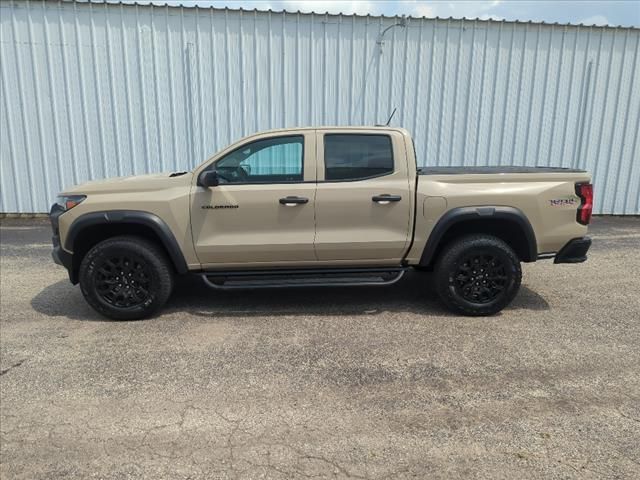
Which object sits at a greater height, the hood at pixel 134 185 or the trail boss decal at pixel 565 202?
the hood at pixel 134 185

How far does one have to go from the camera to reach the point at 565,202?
4.38m

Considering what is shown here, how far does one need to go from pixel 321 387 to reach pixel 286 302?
1770mm

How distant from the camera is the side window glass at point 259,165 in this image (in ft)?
14.4

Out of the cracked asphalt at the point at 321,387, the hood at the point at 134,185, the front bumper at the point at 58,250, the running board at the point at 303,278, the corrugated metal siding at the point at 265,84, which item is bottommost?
the cracked asphalt at the point at 321,387

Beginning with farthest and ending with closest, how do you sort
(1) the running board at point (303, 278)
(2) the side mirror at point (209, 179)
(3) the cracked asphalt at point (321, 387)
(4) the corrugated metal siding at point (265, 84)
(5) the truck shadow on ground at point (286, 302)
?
(4) the corrugated metal siding at point (265, 84)
(5) the truck shadow on ground at point (286, 302)
(1) the running board at point (303, 278)
(2) the side mirror at point (209, 179)
(3) the cracked asphalt at point (321, 387)

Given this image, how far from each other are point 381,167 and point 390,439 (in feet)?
8.53

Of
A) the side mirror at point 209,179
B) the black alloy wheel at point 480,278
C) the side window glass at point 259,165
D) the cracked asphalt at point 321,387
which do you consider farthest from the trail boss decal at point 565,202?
the side mirror at point 209,179

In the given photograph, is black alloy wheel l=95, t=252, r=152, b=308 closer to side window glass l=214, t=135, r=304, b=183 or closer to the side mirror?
the side mirror

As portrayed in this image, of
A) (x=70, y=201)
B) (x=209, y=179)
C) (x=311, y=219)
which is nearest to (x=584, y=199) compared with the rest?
(x=311, y=219)

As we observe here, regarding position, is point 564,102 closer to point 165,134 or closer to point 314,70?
point 314,70

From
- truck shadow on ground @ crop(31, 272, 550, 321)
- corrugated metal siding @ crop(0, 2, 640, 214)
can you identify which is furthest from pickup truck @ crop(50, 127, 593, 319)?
corrugated metal siding @ crop(0, 2, 640, 214)

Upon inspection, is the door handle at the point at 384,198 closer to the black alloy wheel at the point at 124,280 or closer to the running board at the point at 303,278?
the running board at the point at 303,278

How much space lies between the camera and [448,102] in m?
9.25

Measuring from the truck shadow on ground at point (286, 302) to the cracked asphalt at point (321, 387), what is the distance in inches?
1.1
